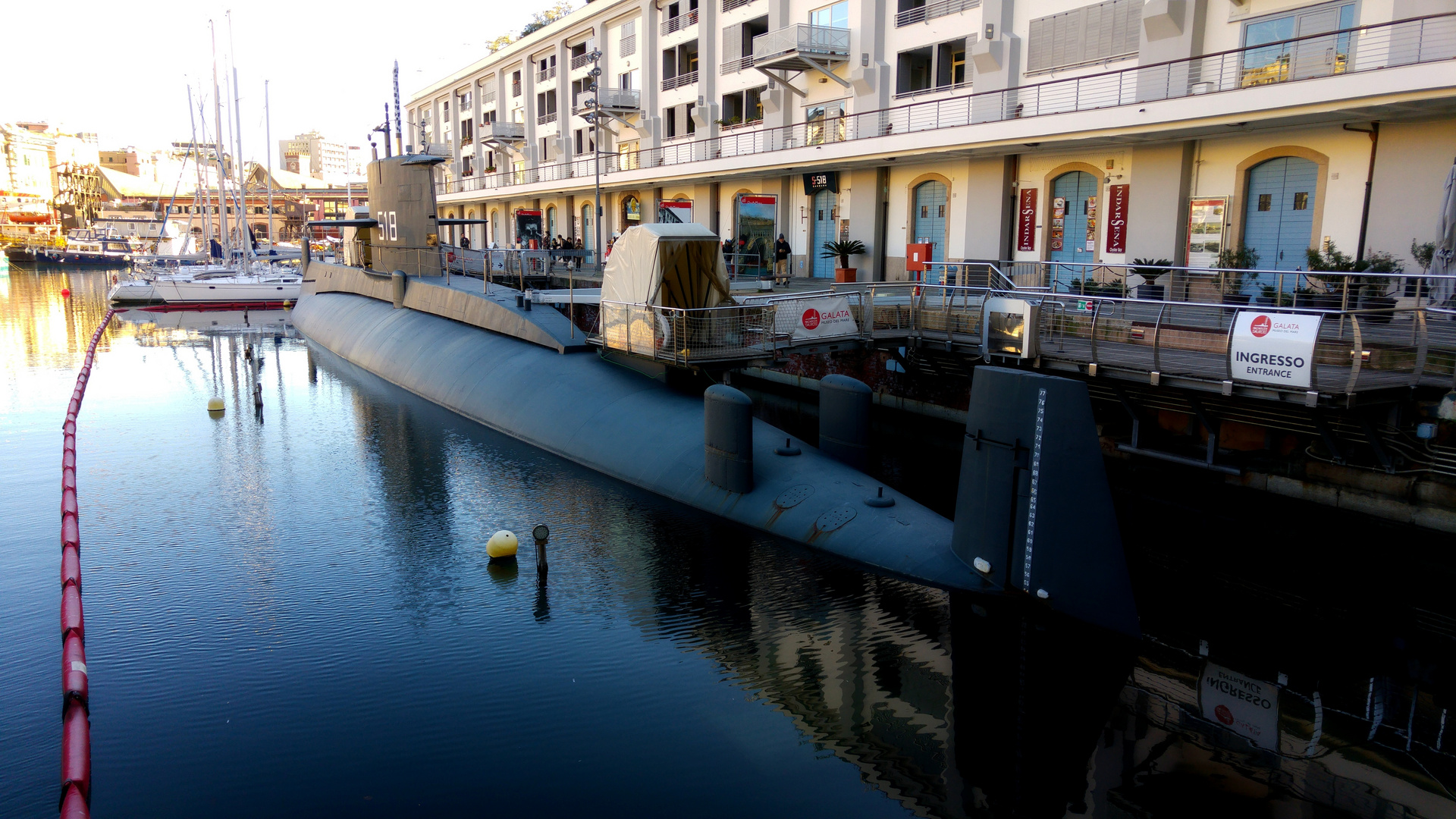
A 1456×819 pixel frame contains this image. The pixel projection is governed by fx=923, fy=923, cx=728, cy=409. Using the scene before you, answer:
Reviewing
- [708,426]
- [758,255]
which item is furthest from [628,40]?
[708,426]

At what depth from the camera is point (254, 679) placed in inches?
355

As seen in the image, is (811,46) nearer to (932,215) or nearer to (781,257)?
(932,215)

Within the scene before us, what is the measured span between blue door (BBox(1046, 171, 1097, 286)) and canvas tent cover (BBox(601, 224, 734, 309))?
1190 centimetres

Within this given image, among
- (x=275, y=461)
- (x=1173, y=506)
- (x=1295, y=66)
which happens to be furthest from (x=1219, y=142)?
(x=275, y=461)

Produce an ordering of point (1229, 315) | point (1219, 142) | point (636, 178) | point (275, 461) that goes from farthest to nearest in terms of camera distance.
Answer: point (636, 178), point (1219, 142), point (275, 461), point (1229, 315)

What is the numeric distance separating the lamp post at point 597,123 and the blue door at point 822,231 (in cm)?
807

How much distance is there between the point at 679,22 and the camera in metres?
41.7

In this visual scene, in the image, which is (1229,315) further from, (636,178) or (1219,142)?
(636,178)

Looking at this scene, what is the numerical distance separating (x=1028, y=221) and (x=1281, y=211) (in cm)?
711

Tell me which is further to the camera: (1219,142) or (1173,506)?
(1219,142)

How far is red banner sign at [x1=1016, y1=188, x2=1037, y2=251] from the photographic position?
2594cm

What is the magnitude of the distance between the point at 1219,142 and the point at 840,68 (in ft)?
46.2

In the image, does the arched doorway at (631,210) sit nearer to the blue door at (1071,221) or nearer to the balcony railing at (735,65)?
the balcony railing at (735,65)

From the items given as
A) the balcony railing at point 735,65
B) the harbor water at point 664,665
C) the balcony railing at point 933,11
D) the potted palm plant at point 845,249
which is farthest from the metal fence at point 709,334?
the balcony railing at point 735,65
